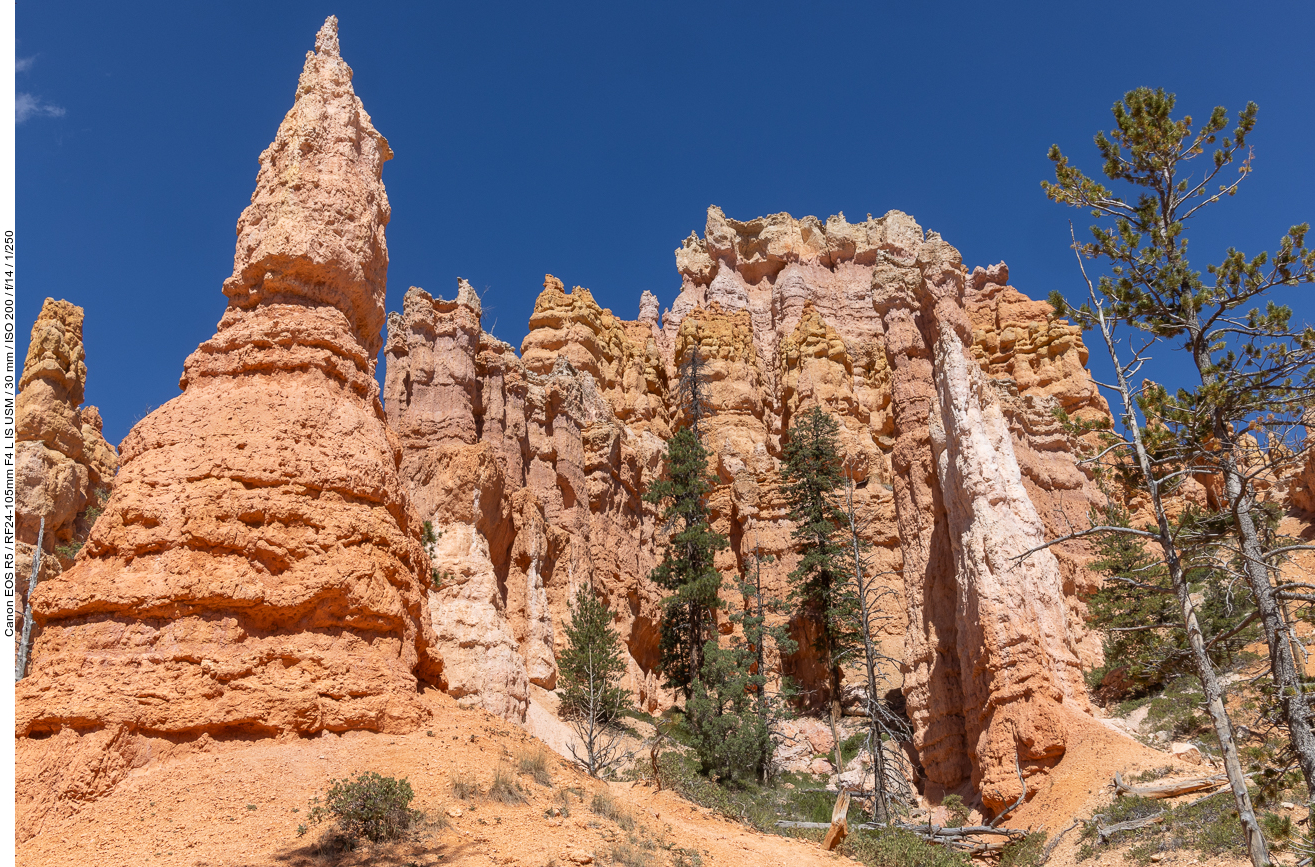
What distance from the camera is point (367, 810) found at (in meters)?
8.49

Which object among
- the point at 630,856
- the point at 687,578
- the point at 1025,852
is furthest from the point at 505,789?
the point at 687,578

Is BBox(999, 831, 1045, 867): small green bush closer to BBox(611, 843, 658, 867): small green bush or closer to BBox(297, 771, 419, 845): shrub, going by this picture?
BBox(611, 843, 658, 867): small green bush

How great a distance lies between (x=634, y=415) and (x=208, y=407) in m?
35.4

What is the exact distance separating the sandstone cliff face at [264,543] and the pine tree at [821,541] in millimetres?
21598

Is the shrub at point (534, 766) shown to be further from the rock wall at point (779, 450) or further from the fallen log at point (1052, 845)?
the fallen log at point (1052, 845)

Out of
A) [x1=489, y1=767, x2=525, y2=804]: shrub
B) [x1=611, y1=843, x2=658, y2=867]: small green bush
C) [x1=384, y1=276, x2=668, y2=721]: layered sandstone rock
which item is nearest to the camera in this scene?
[x1=611, y1=843, x2=658, y2=867]: small green bush

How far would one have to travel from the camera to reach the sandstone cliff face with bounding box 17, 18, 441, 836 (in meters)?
9.59

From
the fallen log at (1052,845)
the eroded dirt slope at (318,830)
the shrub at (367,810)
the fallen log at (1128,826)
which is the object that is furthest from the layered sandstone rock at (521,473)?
the fallen log at (1128,826)

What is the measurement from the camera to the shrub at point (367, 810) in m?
8.45

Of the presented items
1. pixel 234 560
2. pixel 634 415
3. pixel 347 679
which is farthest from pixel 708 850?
pixel 634 415

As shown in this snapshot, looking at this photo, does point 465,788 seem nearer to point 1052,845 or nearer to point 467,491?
point 1052,845

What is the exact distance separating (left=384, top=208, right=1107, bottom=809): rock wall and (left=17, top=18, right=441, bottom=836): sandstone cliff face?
10.3m

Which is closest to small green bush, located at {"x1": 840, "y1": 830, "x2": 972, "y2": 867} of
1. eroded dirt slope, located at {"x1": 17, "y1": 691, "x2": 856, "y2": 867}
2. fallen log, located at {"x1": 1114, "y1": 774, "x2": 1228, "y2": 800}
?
eroded dirt slope, located at {"x1": 17, "y1": 691, "x2": 856, "y2": 867}

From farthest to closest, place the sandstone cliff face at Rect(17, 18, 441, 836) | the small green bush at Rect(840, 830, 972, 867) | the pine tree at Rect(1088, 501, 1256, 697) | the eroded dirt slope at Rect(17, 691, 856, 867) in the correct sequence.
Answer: the pine tree at Rect(1088, 501, 1256, 697)
the small green bush at Rect(840, 830, 972, 867)
the sandstone cliff face at Rect(17, 18, 441, 836)
the eroded dirt slope at Rect(17, 691, 856, 867)
